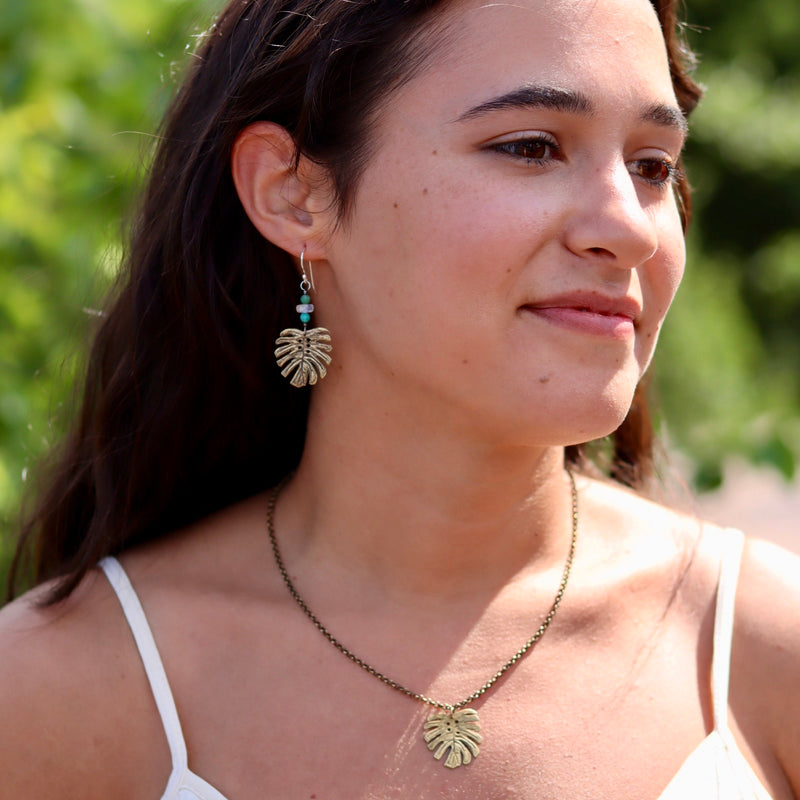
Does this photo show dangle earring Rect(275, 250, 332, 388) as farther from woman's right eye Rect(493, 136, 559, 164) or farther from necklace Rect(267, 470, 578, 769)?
woman's right eye Rect(493, 136, 559, 164)

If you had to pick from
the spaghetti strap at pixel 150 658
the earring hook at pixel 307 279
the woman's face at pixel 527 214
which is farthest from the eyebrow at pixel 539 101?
the spaghetti strap at pixel 150 658

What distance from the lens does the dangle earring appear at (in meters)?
2.47

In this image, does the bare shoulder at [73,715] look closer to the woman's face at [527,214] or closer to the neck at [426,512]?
the neck at [426,512]

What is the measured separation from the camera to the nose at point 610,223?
2111 mm

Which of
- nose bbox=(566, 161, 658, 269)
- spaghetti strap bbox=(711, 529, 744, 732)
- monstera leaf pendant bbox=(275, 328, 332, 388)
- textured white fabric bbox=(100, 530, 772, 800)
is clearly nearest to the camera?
nose bbox=(566, 161, 658, 269)

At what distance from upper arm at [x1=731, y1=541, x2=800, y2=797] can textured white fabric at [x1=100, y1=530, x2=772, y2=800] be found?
0.12 feet

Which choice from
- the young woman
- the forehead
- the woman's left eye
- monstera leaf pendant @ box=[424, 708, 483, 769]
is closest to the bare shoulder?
the young woman

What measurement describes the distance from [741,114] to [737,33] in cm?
157

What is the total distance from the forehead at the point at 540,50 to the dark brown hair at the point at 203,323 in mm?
236

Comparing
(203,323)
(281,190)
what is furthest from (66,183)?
(281,190)

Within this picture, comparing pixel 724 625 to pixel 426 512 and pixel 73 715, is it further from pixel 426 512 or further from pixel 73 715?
pixel 73 715

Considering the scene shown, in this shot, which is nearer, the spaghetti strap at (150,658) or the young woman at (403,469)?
the young woman at (403,469)

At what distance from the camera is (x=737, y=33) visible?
1172 centimetres

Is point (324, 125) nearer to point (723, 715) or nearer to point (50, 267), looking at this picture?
point (50, 267)
